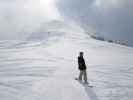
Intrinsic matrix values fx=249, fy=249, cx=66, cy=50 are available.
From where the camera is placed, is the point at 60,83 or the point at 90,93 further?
the point at 60,83

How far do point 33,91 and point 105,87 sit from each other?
183 inches

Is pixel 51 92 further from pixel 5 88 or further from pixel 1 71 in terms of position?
pixel 1 71

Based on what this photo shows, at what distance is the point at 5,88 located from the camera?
15.7m

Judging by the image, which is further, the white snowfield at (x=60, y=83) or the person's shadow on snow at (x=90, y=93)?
the white snowfield at (x=60, y=83)

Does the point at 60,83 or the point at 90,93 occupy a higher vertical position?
the point at 60,83

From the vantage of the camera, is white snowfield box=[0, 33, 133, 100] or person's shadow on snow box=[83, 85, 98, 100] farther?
white snowfield box=[0, 33, 133, 100]

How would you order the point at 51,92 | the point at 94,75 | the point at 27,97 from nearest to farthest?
the point at 27,97 → the point at 51,92 → the point at 94,75

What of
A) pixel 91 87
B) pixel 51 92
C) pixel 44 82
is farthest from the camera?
pixel 44 82

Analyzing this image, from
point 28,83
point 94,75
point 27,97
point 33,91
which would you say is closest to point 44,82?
point 28,83

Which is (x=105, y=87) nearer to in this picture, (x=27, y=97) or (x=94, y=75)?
(x=94, y=75)

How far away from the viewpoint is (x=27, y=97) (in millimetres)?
13883

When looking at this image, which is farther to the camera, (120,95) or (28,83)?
(28,83)

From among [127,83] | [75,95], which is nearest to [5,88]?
[75,95]

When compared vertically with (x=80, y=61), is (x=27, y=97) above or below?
below
